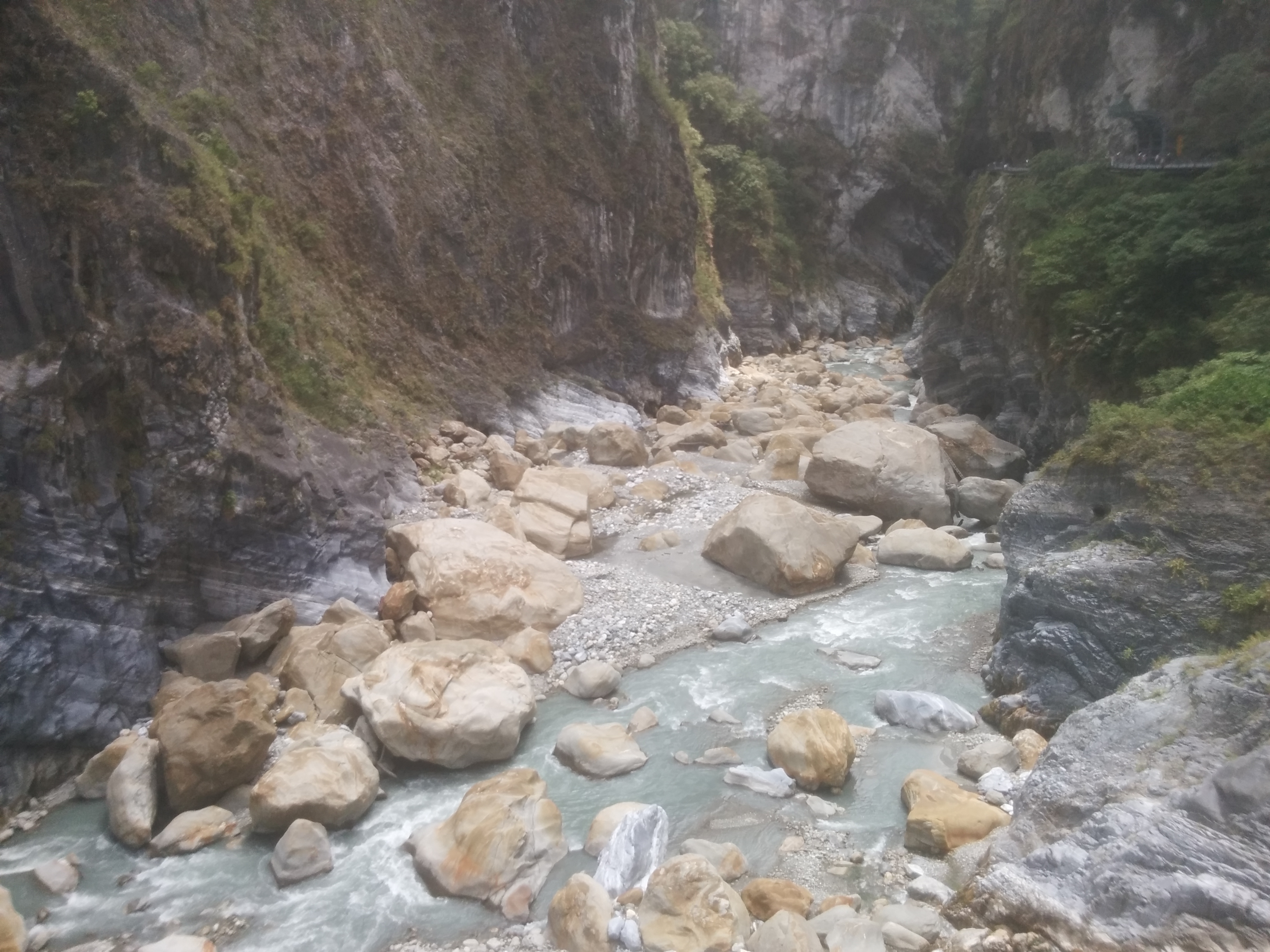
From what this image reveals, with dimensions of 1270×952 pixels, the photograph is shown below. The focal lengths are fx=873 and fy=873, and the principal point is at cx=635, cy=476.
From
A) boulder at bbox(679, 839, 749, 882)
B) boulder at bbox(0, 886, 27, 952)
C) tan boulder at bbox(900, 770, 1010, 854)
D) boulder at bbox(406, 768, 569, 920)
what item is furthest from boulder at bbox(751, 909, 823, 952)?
boulder at bbox(0, 886, 27, 952)

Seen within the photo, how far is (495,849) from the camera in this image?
6.20 m

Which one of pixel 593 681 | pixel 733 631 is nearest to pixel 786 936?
pixel 593 681

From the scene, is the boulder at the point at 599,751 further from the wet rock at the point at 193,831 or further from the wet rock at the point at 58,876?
the wet rock at the point at 58,876

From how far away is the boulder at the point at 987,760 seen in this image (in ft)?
23.7

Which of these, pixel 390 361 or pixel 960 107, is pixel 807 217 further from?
pixel 390 361

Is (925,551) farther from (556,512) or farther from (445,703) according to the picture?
(445,703)

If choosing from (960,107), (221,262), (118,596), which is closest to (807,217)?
(960,107)

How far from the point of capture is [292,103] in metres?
15.5

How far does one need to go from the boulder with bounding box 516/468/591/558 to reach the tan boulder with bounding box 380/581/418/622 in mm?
2455

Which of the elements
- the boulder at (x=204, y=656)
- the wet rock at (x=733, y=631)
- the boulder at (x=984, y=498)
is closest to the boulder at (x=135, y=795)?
the boulder at (x=204, y=656)

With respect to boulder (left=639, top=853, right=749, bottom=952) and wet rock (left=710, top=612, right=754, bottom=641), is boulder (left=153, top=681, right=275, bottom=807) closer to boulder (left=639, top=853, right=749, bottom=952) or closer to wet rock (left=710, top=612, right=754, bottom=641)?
boulder (left=639, top=853, right=749, bottom=952)

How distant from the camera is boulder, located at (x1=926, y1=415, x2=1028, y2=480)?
1582 cm

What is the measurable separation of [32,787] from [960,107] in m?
35.1

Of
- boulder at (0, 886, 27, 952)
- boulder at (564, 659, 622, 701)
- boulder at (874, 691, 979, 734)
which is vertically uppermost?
boulder at (564, 659, 622, 701)
